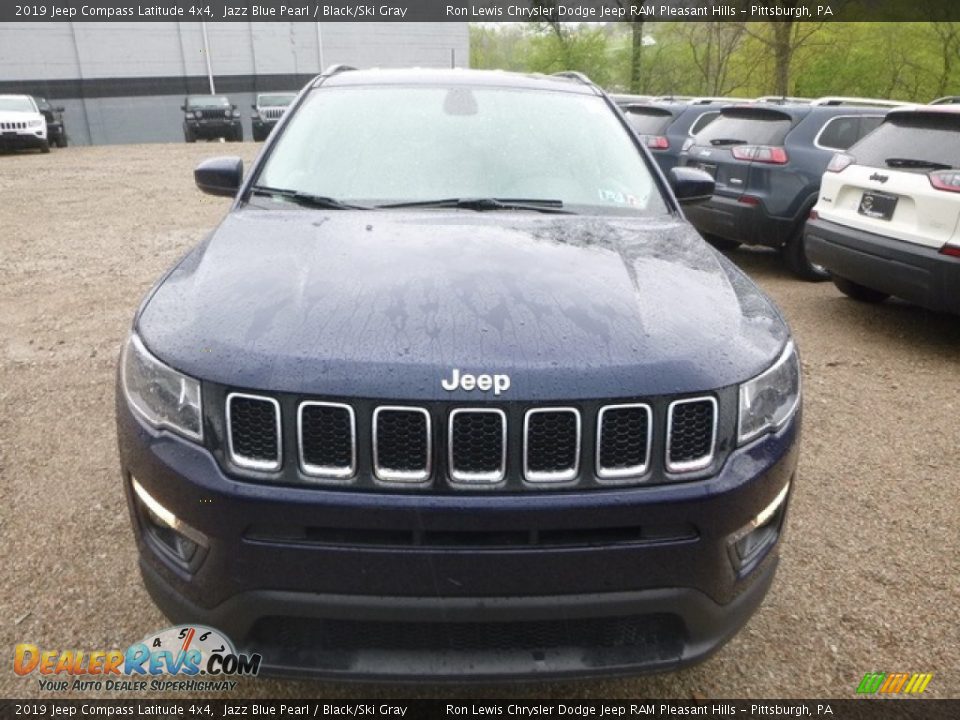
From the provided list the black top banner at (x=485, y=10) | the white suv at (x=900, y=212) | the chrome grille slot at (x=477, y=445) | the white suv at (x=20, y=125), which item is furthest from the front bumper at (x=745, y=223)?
the white suv at (x=20, y=125)

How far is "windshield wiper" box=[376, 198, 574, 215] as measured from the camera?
275cm

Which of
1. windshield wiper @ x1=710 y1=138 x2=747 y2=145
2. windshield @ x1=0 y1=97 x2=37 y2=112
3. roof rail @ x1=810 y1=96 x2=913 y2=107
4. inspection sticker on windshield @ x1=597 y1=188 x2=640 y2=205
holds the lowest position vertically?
windshield @ x1=0 y1=97 x2=37 y2=112

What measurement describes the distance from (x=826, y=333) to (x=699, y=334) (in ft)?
13.8

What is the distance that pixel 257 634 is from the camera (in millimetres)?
1758

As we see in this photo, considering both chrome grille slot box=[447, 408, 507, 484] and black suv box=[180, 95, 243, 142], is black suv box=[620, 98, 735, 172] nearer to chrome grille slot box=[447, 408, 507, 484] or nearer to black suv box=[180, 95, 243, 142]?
chrome grille slot box=[447, 408, 507, 484]

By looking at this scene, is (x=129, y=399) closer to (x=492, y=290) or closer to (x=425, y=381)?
(x=425, y=381)

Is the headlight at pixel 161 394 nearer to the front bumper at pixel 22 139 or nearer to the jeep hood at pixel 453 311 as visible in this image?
the jeep hood at pixel 453 311

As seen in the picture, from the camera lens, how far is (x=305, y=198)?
9.20ft

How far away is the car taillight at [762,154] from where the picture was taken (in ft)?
22.9

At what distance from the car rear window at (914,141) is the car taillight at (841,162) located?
0.04m

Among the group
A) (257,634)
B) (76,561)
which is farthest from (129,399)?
(76,561)

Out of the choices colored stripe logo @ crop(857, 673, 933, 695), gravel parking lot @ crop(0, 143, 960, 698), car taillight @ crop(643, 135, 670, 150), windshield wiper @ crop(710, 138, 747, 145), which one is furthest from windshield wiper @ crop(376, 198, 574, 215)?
car taillight @ crop(643, 135, 670, 150)

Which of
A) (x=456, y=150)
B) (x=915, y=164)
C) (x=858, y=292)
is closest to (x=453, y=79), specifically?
(x=456, y=150)

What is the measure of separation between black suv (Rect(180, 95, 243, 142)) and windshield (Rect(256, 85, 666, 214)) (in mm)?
27972
